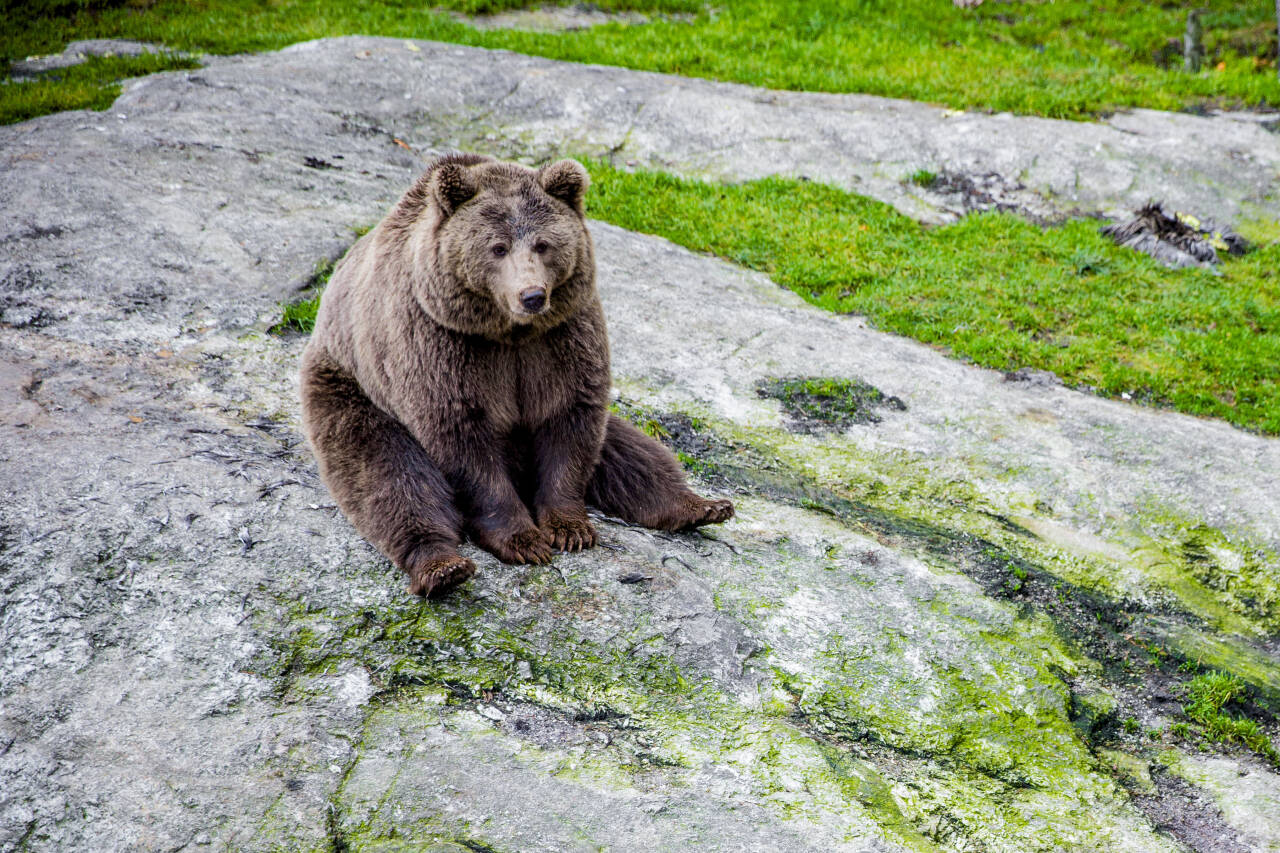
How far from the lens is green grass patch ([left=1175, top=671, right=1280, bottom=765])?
441cm

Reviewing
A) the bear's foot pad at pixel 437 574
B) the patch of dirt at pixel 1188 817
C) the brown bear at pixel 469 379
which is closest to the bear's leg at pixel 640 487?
the brown bear at pixel 469 379

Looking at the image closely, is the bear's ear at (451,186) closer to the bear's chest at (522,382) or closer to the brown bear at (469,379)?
the brown bear at (469,379)

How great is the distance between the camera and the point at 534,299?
3865 millimetres

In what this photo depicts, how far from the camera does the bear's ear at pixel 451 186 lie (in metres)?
4.14

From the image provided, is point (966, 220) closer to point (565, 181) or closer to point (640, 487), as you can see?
point (640, 487)

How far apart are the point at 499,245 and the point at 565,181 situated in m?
0.45

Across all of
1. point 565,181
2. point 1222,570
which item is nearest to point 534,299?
point 565,181

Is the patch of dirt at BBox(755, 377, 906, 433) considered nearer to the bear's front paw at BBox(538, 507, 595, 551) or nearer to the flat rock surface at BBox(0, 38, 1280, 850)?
the flat rock surface at BBox(0, 38, 1280, 850)

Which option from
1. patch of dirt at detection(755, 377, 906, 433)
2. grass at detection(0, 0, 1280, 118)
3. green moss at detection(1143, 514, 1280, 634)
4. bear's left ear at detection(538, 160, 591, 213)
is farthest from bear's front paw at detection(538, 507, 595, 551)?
grass at detection(0, 0, 1280, 118)

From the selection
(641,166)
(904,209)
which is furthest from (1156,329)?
(641,166)

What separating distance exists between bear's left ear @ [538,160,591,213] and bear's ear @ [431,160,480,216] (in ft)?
0.99

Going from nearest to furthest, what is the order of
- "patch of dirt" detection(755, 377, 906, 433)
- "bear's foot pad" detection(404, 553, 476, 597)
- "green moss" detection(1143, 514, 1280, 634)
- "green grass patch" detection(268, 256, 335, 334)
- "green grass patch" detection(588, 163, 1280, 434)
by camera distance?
"bear's foot pad" detection(404, 553, 476, 597) → "green moss" detection(1143, 514, 1280, 634) → "patch of dirt" detection(755, 377, 906, 433) → "green grass patch" detection(268, 256, 335, 334) → "green grass patch" detection(588, 163, 1280, 434)

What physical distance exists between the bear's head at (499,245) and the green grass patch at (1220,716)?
3257 millimetres

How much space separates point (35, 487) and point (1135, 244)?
31.1 ft
